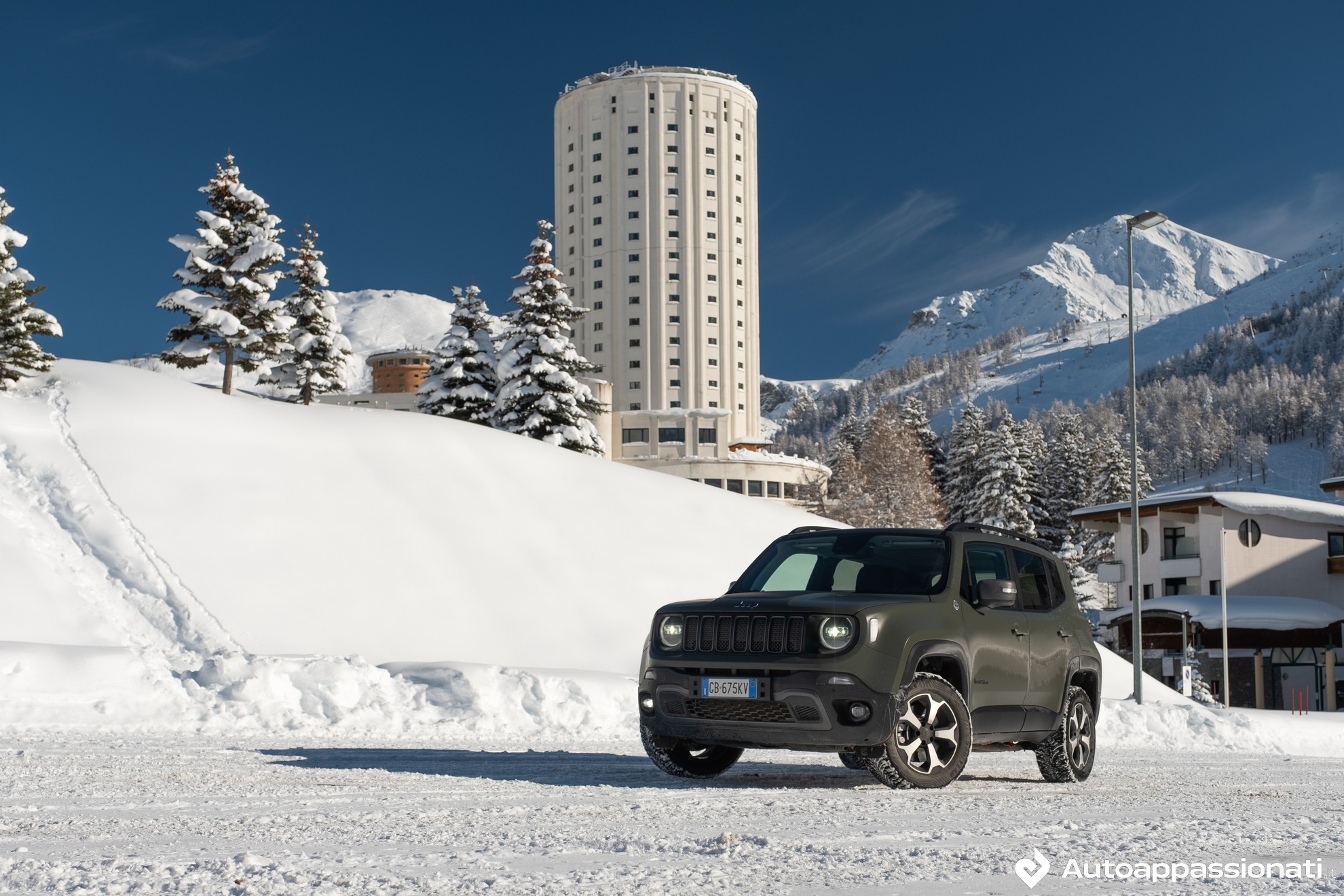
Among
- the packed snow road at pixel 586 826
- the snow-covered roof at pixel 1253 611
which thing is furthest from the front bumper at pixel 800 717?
the snow-covered roof at pixel 1253 611

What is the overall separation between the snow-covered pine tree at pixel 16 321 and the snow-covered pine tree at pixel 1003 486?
191 feet

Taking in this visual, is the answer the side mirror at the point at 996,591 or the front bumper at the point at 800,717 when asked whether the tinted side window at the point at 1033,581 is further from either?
the front bumper at the point at 800,717

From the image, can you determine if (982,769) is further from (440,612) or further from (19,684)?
(440,612)

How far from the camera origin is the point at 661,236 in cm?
14162

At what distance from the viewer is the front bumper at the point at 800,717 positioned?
27.0 feet

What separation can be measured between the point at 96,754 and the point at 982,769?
24.1 feet

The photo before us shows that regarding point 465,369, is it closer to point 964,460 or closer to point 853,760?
point 853,760

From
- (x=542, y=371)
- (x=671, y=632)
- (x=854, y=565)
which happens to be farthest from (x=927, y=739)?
(x=542, y=371)

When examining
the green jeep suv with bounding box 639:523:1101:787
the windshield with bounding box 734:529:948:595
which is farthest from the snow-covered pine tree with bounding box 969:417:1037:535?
the windshield with bounding box 734:529:948:595

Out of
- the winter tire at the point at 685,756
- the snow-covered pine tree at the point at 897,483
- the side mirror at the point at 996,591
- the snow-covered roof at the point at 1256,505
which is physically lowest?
the winter tire at the point at 685,756

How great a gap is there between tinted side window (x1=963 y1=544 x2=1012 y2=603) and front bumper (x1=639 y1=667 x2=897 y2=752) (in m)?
1.46

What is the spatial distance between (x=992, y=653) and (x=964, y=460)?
8505 cm

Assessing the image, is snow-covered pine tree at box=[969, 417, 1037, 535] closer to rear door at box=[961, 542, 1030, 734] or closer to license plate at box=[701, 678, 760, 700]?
rear door at box=[961, 542, 1030, 734]

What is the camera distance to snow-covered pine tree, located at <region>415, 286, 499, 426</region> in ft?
171
